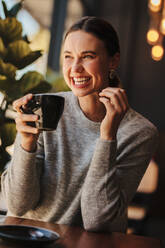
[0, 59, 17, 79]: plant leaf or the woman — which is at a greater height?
[0, 59, 17, 79]: plant leaf

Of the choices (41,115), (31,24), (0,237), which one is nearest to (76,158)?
(41,115)

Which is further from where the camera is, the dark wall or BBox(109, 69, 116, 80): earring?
the dark wall

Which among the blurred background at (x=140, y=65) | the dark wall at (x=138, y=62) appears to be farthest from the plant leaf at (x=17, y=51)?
the dark wall at (x=138, y=62)

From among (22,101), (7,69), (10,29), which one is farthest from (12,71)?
(22,101)

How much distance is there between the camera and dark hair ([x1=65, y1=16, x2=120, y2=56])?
52.1 inches

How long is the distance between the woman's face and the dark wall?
5273 mm

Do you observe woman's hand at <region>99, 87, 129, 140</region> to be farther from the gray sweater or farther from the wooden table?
the wooden table

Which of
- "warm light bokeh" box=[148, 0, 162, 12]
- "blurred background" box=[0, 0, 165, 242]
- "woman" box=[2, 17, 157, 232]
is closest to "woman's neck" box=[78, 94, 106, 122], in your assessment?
"woman" box=[2, 17, 157, 232]

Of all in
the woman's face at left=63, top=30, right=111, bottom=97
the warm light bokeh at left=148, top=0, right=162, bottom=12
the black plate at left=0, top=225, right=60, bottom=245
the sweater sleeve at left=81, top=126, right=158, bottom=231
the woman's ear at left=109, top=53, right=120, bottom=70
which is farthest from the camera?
the warm light bokeh at left=148, top=0, right=162, bottom=12

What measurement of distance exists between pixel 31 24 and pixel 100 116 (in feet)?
7.90

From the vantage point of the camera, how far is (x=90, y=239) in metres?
1.03

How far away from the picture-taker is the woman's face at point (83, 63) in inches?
50.1

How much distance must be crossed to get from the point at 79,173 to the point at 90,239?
32cm

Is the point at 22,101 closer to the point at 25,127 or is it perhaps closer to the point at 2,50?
the point at 25,127
